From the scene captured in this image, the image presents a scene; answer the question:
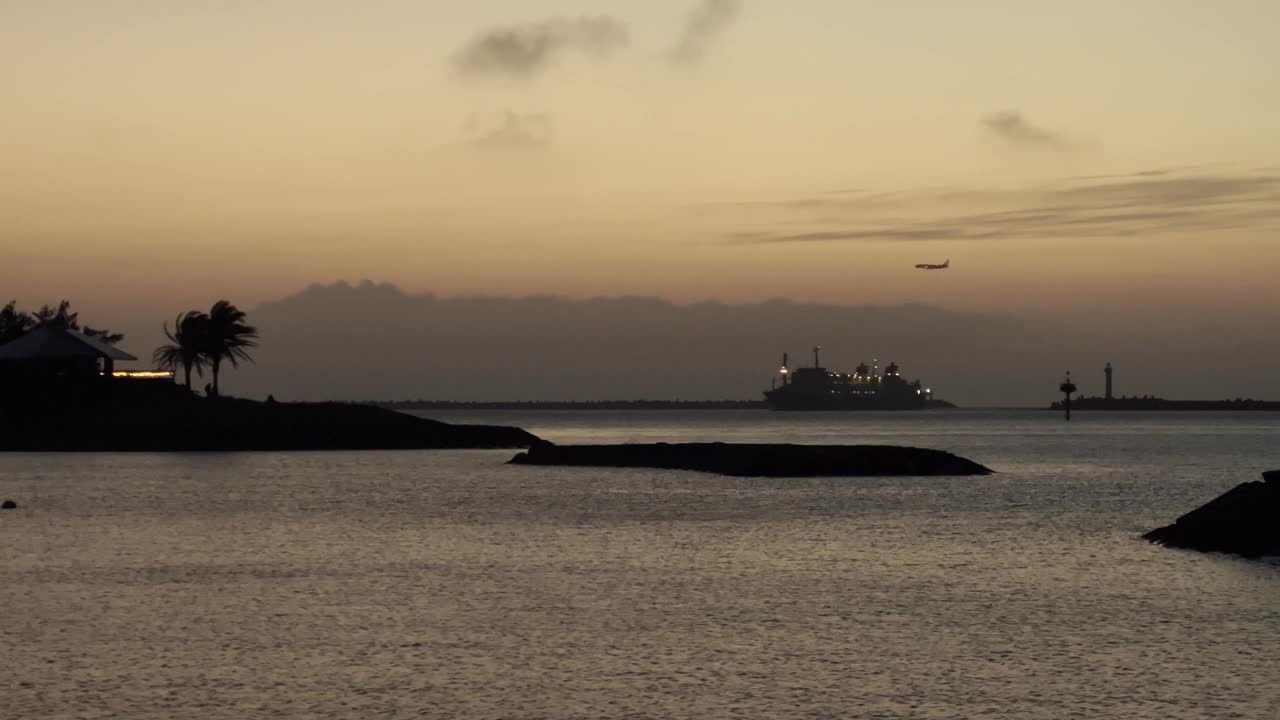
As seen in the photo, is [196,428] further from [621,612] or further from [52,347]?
[621,612]

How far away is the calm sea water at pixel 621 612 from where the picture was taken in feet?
89.9

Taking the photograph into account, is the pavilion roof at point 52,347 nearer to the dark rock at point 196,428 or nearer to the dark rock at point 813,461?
the dark rock at point 196,428

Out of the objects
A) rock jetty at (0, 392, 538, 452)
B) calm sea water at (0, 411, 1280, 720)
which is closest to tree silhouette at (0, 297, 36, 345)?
rock jetty at (0, 392, 538, 452)

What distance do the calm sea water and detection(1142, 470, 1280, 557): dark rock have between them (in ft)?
4.20

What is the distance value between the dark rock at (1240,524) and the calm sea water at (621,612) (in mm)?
1280

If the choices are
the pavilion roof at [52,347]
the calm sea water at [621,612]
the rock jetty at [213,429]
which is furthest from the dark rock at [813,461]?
the pavilion roof at [52,347]

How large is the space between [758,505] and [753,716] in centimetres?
5474

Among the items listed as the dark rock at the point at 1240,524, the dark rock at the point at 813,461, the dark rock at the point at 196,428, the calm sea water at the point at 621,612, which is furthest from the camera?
the dark rock at the point at 196,428

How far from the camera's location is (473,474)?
110938 millimetres

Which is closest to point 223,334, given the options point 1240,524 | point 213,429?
point 213,429

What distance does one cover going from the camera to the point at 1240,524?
52469mm

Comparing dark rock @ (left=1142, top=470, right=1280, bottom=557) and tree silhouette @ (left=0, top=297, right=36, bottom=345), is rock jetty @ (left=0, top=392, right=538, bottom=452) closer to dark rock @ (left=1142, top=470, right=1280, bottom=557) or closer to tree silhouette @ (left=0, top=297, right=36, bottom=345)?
tree silhouette @ (left=0, top=297, right=36, bottom=345)

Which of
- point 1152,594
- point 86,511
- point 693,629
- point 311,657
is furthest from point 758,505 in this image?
point 311,657

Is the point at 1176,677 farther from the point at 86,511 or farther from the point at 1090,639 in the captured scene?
the point at 86,511
